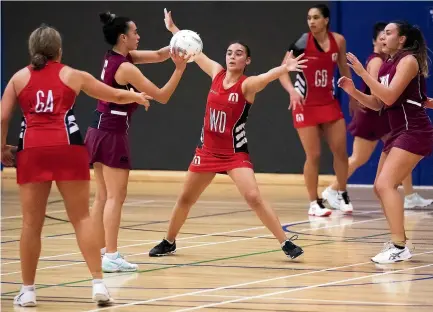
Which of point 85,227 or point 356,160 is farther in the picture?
point 356,160

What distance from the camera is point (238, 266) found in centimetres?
786

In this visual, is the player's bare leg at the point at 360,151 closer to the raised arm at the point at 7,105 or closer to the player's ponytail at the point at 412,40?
the player's ponytail at the point at 412,40

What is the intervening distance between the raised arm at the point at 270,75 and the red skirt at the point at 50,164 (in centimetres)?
218

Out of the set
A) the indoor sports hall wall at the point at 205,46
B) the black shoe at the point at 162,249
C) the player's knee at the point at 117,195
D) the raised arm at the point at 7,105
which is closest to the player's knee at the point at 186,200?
the black shoe at the point at 162,249

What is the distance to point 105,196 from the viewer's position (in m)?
7.93

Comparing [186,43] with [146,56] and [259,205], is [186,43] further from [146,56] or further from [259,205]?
[259,205]

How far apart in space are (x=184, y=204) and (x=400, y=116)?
6.44ft

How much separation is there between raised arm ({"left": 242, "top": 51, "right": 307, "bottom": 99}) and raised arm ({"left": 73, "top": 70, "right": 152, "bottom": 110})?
60.2 inches

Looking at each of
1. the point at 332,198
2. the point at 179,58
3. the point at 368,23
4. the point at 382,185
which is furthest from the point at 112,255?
the point at 368,23

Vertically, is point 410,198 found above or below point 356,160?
below

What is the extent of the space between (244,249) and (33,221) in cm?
294

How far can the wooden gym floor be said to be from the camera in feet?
21.1

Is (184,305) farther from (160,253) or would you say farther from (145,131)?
(145,131)

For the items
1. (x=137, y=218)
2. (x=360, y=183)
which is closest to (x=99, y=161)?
(x=137, y=218)
